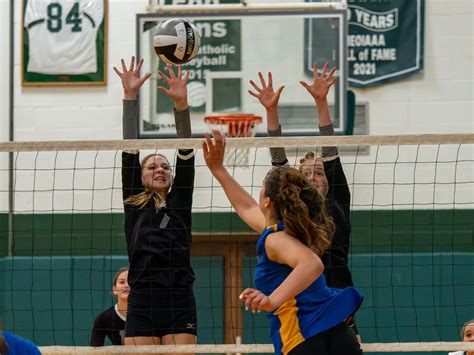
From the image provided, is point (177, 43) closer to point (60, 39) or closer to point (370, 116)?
point (370, 116)

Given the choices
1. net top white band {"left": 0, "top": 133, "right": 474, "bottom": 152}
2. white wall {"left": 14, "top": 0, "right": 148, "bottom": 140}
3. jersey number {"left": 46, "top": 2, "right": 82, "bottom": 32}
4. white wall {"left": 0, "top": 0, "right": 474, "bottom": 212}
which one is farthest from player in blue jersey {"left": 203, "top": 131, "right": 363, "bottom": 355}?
jersey number {"left": 46, "top": 2, "right": 82, "bottom": 32}

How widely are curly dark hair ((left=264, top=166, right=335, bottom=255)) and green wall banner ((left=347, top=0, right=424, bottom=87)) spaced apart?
6.04m

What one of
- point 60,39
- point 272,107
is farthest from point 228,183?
point 60,39

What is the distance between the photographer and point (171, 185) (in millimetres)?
5965

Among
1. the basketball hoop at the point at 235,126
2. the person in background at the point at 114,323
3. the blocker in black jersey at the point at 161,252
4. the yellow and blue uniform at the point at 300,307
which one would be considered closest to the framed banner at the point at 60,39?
the basketball hoop at the point at 235,126

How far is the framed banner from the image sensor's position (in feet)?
33.6

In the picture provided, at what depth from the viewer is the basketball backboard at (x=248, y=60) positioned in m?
9.45

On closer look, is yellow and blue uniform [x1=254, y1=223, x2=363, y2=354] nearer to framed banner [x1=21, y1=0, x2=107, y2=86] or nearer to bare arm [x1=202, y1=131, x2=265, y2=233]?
bare arm [x1=202, y1=131, x2=265, y2=233]

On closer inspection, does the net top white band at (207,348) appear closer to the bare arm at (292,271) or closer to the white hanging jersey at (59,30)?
the bare arm at (292,271)

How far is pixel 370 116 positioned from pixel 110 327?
4405 mm

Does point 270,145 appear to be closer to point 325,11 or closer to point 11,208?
point 325,11

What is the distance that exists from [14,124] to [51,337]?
2.36 metres

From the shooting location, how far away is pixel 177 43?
6559mm

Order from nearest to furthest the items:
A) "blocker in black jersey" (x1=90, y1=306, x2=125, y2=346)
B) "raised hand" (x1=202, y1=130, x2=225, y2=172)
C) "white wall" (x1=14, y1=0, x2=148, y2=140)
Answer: "raised hand" (x1=202, y1=130, x2=225, y2=172) → "blocker in black jersey" (x1=90, y1=306, x2=125, y2=346) → "white wall" (x1=14, y1=0, x2=148, y2=140)
